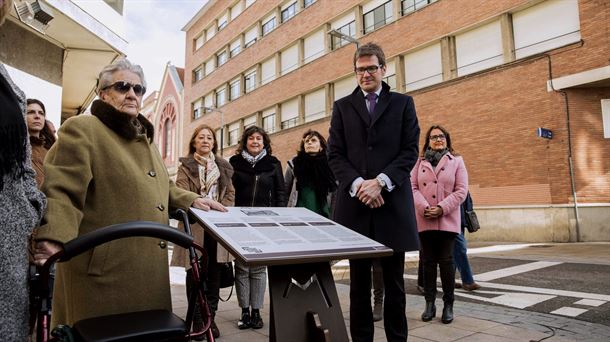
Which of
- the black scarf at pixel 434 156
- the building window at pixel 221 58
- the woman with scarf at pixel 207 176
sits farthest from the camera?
the building window at pixel 221 58

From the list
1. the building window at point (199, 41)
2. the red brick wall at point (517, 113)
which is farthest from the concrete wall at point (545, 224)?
the building window at point (199, 41)

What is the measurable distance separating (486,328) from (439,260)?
73 centimetres

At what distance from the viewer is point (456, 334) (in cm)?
382

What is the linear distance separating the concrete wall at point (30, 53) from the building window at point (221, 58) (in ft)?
87.1

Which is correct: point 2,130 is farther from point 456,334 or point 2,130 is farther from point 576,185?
point 576,185

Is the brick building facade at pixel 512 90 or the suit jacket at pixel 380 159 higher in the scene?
the brick building facade at pixel 512 90

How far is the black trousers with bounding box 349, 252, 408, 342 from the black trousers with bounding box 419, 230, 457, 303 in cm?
161

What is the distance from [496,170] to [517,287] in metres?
9.74

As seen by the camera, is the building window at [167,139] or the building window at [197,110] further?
the building window at [167,139]

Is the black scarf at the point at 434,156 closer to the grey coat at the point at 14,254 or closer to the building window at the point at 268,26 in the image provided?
the grey coat at the point at 14,254

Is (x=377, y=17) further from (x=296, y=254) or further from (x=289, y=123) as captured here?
Answer: (x=296, y=254)

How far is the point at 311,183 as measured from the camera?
5336 millimetres

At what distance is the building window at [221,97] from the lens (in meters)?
33.7

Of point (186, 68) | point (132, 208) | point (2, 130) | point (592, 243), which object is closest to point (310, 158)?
point (132, 208)
